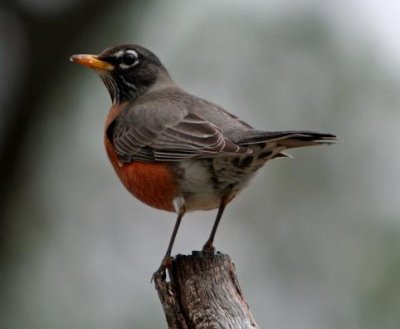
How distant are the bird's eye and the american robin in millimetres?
118

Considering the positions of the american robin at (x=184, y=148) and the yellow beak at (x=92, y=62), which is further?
→ the yellow beak at (x=92, y=62)

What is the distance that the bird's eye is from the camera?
778cm

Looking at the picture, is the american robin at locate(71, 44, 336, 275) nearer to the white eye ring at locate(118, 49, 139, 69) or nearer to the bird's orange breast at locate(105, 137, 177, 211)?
the bird's orange breast at locate(105, 137, 177, 211)

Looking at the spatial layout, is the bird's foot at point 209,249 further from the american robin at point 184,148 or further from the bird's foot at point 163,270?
the bird's foot at point 163,270

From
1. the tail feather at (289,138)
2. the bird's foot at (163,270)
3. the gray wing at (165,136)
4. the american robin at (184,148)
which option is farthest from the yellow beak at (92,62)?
the bird's foot at (163,270)

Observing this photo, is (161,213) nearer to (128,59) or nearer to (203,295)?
(128,59)

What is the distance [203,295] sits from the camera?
18.0ft

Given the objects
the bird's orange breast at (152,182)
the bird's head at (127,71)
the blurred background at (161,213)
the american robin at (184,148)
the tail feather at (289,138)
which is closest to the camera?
the tail feather at (289,138)

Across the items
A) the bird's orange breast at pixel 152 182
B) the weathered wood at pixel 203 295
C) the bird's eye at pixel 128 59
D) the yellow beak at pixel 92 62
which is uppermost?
the bird's eye at pixel 128 59

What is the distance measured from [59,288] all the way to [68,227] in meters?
0.83

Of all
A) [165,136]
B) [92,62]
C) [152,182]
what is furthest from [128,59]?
[152,182]

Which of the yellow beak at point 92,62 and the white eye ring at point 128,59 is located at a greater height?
the white eye ring at point 128,59

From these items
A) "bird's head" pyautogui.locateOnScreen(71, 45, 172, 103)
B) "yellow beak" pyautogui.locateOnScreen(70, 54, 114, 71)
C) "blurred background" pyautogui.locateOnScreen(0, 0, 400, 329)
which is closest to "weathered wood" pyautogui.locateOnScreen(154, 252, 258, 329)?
"yellow beak" pyautogui.locateOnScreen(70, 54, 114, 71)

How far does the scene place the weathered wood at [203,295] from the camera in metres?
5.32
